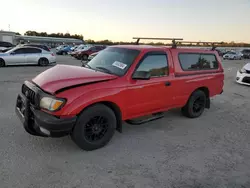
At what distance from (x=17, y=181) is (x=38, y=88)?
56.7 inches

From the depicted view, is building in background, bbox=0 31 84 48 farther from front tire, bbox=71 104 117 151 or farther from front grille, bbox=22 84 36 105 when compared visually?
front tire, bbox=71 104 117 151

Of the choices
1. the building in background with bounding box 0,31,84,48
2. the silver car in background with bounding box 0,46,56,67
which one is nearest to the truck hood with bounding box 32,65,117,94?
the silver car in background with bounding box 0,46,56,67

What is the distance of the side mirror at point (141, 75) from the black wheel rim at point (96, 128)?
950 millimetres

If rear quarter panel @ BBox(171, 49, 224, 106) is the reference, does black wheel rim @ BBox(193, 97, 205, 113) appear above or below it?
below

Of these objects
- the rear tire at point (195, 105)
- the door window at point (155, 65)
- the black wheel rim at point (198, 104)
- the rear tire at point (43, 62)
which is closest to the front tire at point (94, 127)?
Answer: the door window at point (155, 65)

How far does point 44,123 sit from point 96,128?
89 cm

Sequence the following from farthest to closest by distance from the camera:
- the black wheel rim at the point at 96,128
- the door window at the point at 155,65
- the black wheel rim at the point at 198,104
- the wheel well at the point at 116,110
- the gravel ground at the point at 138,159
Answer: the black wheel rim at the point at 198,104 → the door window at the point at 155,65 → the wheel well at the point at 116,110 → the black wheel rim at the point at 96,128 → the gravel ground at the point at 138,159

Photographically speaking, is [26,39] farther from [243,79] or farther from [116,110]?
[116,110]

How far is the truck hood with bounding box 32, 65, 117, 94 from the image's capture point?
340 centimetres

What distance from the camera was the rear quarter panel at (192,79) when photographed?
4.79 meters

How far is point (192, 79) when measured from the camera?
5.13m

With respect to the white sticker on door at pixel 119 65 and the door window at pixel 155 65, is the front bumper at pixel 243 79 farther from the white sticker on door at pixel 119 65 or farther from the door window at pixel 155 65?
the white sticker on door at pixel 119 65

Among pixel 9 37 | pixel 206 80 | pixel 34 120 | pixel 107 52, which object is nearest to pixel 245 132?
pixel 206 80

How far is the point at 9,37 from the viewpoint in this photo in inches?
1710
